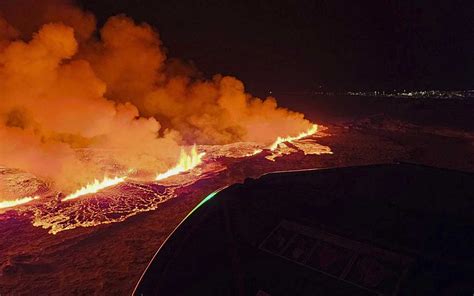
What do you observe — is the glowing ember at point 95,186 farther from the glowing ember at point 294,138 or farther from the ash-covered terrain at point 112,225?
the glowing ember at point 294,138

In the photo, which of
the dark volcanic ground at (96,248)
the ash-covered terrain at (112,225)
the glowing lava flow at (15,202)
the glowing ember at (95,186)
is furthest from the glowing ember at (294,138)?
the glowing lava flow at (15,202)

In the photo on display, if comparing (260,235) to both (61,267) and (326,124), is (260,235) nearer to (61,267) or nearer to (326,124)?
(61,267)

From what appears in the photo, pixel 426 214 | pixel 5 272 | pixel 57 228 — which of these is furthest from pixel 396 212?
pixel 57 228

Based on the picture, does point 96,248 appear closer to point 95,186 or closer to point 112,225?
point 112,225

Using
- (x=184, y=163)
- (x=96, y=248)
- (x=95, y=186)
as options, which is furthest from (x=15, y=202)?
(x=184, y=163)

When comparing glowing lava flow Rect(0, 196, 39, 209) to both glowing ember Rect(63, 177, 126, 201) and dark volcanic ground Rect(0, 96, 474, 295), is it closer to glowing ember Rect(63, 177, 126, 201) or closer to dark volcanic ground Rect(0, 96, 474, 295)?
dark volcanic ground Rect(0, 96, 474, 295)
